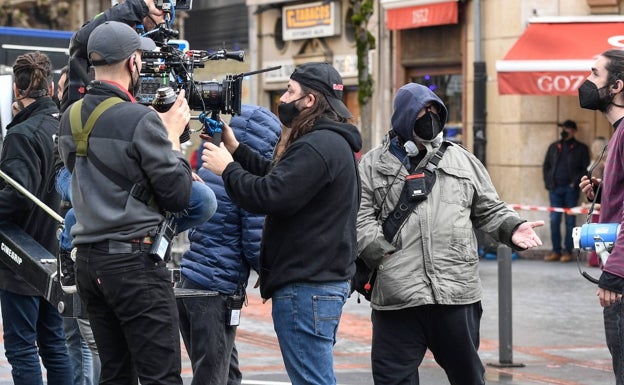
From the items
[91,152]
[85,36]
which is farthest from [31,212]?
[91,152]

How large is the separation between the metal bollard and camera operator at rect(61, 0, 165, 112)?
182 inches

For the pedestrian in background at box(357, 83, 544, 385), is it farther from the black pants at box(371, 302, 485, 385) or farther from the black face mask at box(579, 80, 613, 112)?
the black face mask at box(579, 80, 613, 112)

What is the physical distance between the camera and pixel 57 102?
8656 millimetres

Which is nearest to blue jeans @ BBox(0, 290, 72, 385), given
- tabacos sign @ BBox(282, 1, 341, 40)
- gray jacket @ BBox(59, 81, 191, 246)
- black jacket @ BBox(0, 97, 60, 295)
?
black jacket @ BBox(0, 97, 60, 295)

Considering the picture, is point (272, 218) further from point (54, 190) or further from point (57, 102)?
point (57, 102)

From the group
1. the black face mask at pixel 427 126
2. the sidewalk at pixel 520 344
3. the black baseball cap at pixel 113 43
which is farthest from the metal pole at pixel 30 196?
the sidewalk at pixel 520 344

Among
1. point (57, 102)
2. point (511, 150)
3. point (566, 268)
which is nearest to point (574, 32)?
point (511, 150)

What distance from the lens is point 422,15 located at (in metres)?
23.2

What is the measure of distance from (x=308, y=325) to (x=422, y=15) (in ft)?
57.4

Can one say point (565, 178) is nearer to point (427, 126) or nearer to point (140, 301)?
point (427, 126)

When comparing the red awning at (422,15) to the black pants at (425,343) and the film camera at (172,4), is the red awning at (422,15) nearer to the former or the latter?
the film camera at (172,4)

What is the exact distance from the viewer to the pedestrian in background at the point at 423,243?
6660 mm

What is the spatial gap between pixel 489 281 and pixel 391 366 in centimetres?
1057

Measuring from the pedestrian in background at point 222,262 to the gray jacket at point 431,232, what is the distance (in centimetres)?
60
